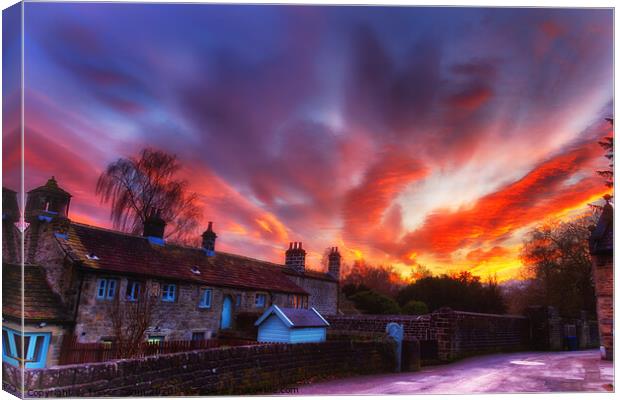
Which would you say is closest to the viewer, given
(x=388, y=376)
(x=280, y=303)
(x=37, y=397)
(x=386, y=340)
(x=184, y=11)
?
(x=37, y=397)

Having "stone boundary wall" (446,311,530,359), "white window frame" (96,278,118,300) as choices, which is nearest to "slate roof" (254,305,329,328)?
"white window frame" (96,278,118,300)

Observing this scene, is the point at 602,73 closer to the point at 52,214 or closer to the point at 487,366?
the point at 487,366

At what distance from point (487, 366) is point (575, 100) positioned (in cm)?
738

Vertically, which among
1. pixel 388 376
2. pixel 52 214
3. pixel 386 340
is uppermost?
pixel 52 214

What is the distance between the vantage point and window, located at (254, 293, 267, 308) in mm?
17069

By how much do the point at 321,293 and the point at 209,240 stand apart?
9.39m

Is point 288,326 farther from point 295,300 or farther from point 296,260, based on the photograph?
point 296,260

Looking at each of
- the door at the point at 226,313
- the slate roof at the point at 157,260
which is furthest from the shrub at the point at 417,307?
the door at the point at 226,313

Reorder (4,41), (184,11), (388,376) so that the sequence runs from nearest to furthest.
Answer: (4,41) < (184,11) < (388,376)

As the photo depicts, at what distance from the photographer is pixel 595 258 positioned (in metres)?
12.4

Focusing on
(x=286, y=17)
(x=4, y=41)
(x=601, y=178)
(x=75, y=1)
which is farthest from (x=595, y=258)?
(x=4, y=41)

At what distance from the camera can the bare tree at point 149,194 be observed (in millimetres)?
13625

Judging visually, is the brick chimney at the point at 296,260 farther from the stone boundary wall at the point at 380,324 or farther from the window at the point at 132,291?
the window at the point at 132,291

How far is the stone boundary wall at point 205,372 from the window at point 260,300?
680cm
